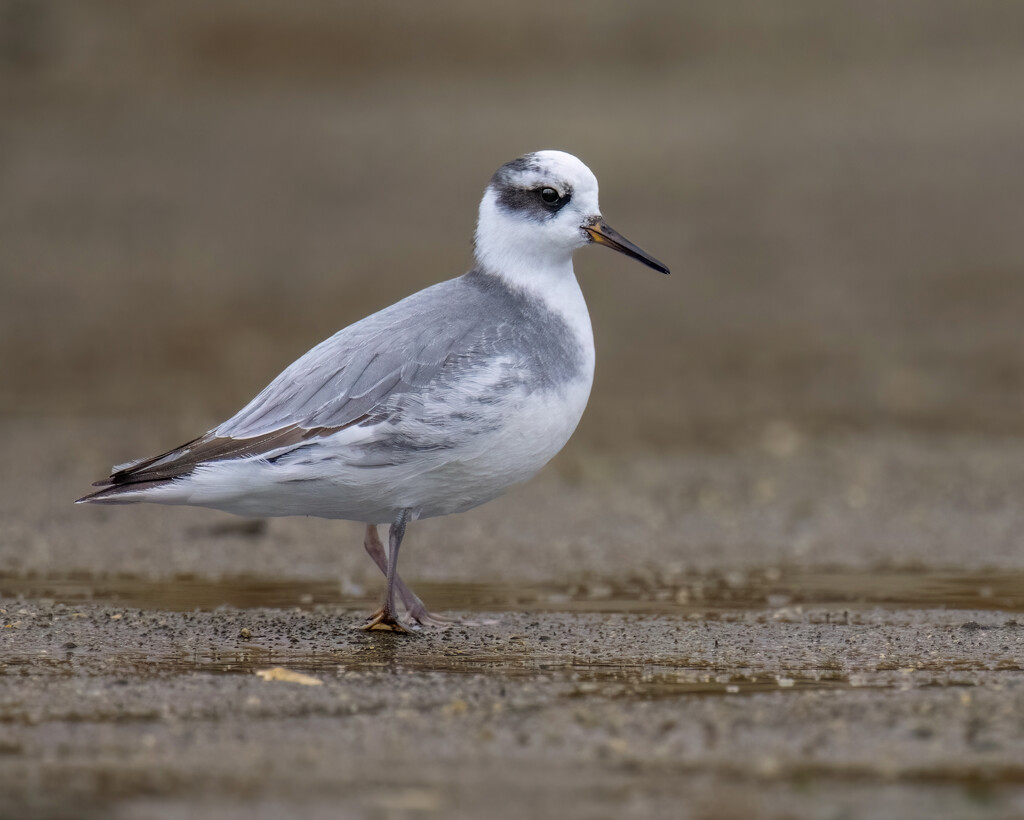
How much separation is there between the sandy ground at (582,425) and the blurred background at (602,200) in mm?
62

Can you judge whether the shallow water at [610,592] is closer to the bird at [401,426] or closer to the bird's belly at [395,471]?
the bird at [401,426]

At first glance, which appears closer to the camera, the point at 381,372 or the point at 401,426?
the point at 401,426

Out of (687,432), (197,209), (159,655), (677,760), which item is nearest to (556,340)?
(159,655)

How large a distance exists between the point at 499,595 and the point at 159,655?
7.74 ft

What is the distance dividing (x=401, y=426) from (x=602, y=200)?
1192 cm

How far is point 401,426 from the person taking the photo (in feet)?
22.8

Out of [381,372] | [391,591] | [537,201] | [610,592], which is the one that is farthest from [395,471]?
[610,592]

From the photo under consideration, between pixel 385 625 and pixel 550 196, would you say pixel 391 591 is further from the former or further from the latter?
pixel 550 196

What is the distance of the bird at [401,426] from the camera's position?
6965 mm

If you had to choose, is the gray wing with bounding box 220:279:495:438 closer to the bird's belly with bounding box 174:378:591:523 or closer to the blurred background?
the bird's belly with bounding box 174:378:591:523

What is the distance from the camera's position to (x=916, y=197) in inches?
741

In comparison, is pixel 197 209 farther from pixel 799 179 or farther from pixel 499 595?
pixel 499 595

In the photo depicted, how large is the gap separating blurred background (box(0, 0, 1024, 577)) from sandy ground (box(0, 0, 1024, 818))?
0.20 ft

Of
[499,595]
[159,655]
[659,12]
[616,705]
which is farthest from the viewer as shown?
[659,12]
